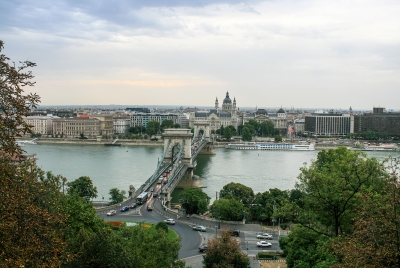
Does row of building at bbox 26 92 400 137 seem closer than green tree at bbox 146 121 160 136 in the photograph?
No

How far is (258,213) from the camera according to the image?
17672 millimetres

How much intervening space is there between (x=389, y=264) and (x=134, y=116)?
247 feet

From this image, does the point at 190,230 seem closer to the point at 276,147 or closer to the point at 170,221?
the point at 170,221

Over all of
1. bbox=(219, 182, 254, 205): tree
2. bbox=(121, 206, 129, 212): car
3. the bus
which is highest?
bbox=(219, 182, 254, 205): tree

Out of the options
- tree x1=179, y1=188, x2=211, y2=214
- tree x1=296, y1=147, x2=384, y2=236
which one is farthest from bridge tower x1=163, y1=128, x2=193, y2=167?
tree x1=296, y1=147, x2=384, y2=236

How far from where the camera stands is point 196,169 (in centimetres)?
3462

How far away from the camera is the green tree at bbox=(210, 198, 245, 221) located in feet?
54.5

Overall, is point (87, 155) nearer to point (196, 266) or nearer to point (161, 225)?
point (161, 225)

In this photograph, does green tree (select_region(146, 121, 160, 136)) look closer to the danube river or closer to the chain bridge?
the danube river

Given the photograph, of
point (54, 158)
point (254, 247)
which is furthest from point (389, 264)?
point (54, 158)

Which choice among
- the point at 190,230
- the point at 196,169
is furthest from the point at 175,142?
the point at 190,230

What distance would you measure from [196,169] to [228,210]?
18028 mm

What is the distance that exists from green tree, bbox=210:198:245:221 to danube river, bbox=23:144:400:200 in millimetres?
6664

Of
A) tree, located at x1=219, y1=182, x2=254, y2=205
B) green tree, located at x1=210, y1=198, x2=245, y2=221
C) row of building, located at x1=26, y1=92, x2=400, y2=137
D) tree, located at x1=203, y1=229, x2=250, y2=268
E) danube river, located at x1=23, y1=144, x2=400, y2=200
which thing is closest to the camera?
tree, located at x1=203, y1=229, x2=250, y2=268
